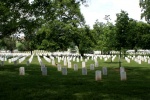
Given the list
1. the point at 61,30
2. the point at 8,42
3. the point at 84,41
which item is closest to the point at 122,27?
the point at 84,41

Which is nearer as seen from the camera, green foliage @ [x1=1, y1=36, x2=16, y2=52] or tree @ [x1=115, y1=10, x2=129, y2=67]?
tree @ [x1=115, y1=10, x2=129, y2=67]

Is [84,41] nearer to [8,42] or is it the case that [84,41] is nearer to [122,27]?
[122,27]

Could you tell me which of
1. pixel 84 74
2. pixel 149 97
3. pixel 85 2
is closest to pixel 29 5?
pixel 85 2

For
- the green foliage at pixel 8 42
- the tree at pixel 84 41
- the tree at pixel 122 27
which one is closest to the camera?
the tree at pixel 122 27

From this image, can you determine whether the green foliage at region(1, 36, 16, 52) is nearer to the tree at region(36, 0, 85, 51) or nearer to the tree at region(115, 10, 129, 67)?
the tree at region(36, 0, 85, 51)

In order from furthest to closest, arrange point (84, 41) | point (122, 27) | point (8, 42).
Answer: point (8, 42) < point (84, 41) < point (122, 27)

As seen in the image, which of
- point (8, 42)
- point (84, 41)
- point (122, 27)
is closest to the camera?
point (122, 27)

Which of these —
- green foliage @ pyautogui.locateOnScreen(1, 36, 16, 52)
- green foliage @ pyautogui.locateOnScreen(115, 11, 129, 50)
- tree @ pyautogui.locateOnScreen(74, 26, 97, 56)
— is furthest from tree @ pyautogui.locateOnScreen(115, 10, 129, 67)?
tree @ pyautogui.locateOnScreen(74, 26, 97, 56)

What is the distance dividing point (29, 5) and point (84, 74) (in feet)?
26.6

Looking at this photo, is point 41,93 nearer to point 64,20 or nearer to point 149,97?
point 149,97

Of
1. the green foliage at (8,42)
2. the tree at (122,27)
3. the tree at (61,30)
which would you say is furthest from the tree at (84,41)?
the tree at (122,27)

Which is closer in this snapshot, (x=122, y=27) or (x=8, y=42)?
(x=122, y=27)

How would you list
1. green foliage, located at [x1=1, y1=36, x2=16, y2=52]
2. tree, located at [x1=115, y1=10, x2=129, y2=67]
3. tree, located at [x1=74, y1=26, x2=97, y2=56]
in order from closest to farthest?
tree, located at [x1=115, y1=10, x2=129, y2=67], green foliage, located at [x1=1, y1=36, x2=16, y2=52], tree, located at [x1=74, y1=26, x2=97, y2=56]

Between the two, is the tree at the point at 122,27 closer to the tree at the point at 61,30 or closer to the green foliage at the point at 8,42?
the green foliage at the point at 8,42
